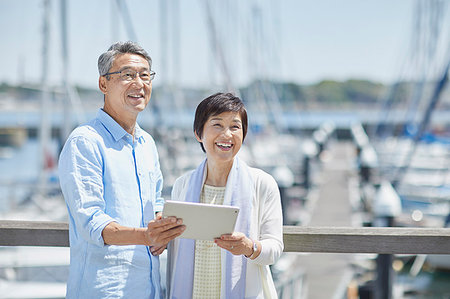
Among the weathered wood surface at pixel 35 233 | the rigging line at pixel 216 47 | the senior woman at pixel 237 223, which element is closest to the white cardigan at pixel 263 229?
the senior woman at pixel 237 223

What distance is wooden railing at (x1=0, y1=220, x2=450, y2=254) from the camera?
2.88 metres

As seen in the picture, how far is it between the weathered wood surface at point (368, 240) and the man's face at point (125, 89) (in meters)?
1.11

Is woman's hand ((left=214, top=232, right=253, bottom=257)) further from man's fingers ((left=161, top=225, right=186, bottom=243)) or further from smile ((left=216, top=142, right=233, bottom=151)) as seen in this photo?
smile ((left=216, top=142, right=233, bottom=151))

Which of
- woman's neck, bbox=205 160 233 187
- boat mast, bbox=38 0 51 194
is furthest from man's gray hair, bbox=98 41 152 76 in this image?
boat mast, bbox=38 0 51 194

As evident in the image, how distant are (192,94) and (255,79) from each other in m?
3.81

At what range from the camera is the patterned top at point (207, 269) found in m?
2.35

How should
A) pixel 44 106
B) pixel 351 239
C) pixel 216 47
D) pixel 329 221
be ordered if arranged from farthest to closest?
pixel 329 221 < pixel 216 47 < pixel 44 106 < pixel 351 239

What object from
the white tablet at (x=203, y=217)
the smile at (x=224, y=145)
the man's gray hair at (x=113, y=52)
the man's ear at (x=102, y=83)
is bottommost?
the white tablet at (x=203, y=217)

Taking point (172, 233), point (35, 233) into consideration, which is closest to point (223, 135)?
point (172, 233)

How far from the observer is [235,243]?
214 centimetres

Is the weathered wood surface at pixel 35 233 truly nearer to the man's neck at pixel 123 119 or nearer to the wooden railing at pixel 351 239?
the wooden railing at pixel 351 239

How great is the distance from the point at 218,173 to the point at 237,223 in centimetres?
27

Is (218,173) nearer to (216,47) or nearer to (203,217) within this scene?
(203,217)

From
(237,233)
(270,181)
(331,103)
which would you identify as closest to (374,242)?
(270,181)
